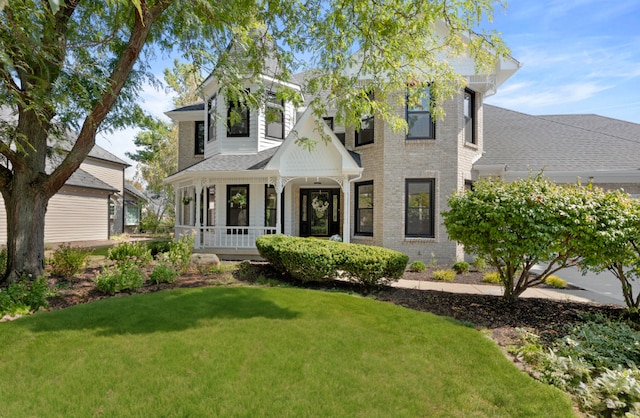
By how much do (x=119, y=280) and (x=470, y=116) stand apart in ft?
43.0

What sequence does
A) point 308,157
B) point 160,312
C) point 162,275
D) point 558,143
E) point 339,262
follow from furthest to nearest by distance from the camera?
point 558,143, point 308,157, point 162,275, point 339,262, point 160,312

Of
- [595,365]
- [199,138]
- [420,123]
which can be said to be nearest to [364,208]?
[420,123]

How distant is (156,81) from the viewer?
9406 mm

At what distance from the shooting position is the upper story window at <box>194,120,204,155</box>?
55.9 feet

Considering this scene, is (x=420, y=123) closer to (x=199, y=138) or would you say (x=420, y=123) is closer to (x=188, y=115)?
(x=199, y=138)

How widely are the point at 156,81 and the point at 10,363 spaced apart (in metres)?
7.82

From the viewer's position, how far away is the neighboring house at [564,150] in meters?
12.0

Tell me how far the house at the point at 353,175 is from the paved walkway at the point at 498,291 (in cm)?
306

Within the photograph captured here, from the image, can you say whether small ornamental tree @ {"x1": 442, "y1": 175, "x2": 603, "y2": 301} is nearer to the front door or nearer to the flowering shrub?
the flowering shrub

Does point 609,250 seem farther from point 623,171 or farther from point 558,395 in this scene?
point 623,171

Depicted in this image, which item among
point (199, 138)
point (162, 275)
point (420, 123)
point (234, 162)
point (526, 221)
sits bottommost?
point (162, 275)

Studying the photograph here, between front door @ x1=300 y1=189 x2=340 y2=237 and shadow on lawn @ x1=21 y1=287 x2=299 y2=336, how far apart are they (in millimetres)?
7997

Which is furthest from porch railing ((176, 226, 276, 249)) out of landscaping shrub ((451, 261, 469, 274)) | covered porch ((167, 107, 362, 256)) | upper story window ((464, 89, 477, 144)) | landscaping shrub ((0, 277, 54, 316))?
upper story window ((464, 89, 477, 144))

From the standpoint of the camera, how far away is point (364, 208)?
43.8 feet
